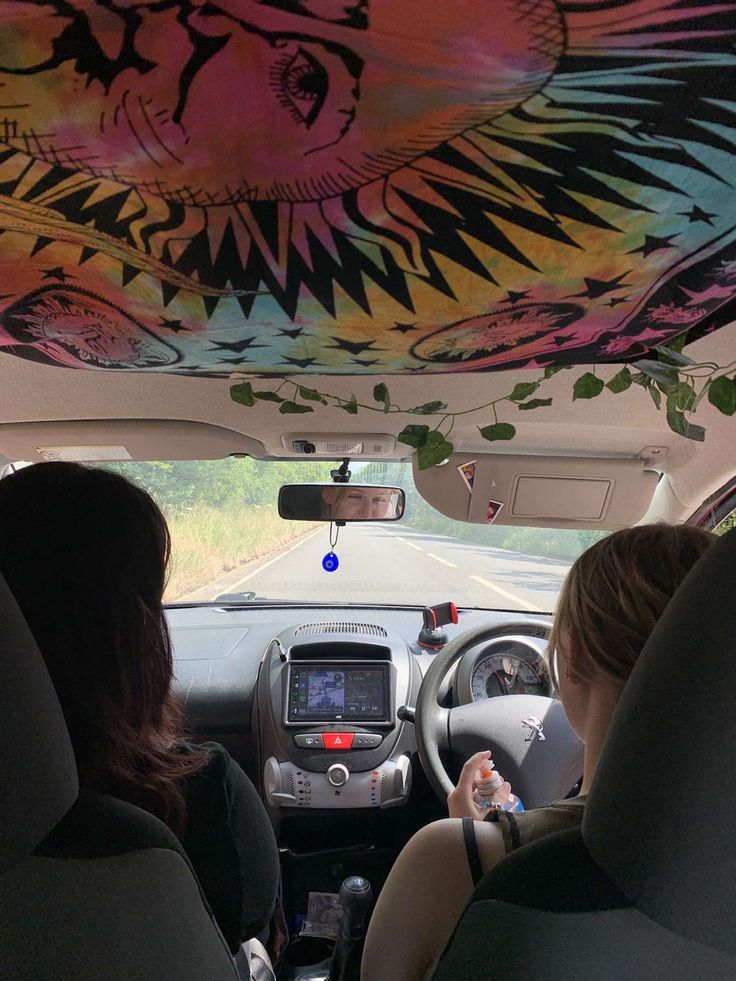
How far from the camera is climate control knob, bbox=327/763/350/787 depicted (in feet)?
8.79

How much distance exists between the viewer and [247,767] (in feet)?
9.75

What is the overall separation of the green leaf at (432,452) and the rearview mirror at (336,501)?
760 mm

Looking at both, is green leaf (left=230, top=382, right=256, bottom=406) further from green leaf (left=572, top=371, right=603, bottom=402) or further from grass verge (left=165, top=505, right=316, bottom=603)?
grass verge (left=165, top=505, right=316, bottom=603)

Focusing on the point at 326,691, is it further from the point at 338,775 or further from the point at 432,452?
the point at 432,452

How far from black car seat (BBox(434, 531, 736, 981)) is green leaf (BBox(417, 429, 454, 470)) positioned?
120cm

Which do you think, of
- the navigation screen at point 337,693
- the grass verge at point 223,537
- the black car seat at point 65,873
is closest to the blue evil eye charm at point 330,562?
the grass verge at point 223,537

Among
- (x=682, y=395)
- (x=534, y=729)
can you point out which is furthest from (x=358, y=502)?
(x=682, y=395)

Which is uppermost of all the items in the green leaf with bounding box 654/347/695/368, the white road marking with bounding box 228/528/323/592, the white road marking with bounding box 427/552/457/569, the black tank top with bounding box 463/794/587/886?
the green leaf with bounding box 654/347/695/368

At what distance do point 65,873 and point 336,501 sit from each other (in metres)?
2.04

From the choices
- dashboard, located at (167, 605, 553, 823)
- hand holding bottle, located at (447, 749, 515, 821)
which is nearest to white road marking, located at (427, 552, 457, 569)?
dashboard, located at (167, 605, 553, 823)

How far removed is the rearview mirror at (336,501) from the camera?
2598 mm

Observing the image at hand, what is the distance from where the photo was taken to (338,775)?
2686mm

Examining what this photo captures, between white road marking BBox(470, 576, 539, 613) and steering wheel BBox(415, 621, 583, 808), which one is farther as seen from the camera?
white road marking BBox(470, 576, 539, 613)

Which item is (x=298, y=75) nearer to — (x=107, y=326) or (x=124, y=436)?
(x=107, y=326)
